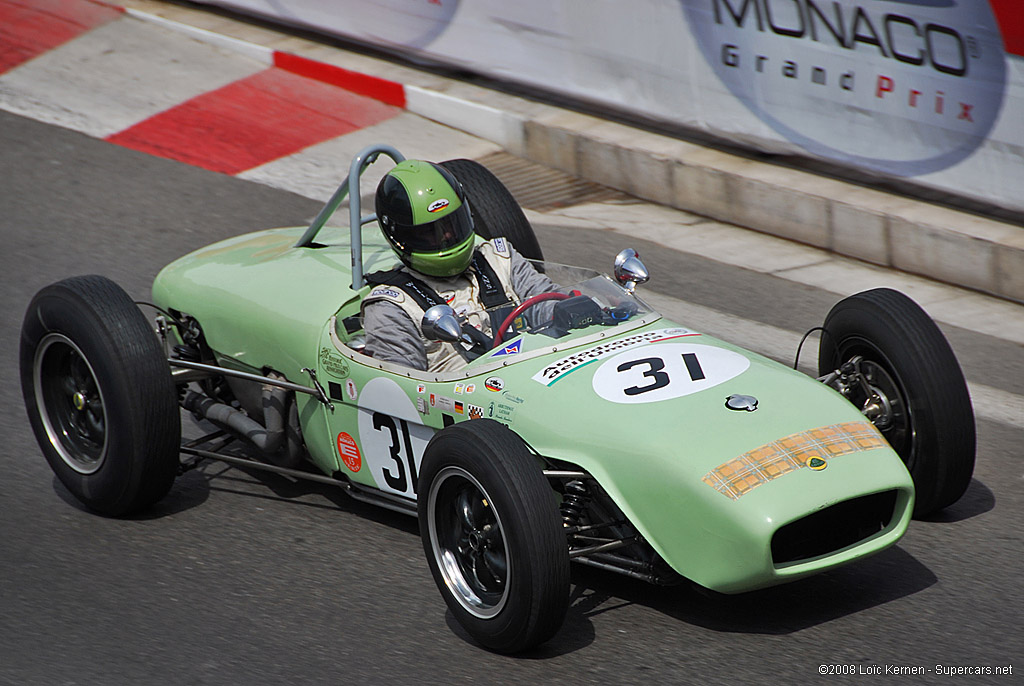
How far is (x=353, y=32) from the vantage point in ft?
35.3

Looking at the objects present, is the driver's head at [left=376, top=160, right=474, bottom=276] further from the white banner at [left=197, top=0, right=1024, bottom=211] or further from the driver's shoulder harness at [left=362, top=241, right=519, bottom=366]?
the white banner at [left=197, top=0, right=1024, bottom=211]

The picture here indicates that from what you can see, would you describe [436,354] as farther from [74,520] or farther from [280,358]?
[74,520]

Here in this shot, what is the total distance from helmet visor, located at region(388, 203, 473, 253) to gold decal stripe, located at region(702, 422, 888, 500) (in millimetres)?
1588

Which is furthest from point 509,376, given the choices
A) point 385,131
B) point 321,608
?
point 385,131

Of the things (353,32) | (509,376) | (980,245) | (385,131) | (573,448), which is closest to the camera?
(573,448)

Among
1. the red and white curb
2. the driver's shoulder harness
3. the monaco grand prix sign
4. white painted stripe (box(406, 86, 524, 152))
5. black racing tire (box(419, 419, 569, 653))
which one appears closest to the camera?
black racing tire (box(419, 419, 569, 653))

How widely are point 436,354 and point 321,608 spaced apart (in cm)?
107

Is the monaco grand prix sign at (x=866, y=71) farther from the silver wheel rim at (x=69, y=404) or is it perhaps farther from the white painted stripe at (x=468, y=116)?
the silver wheel rim at (x=69, y=404)

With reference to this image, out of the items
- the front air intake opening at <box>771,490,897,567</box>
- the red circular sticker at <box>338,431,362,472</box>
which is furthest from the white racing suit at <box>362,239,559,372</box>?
the front air intake opening at <box>771,490,897,567</box>

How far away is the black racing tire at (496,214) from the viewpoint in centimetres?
604

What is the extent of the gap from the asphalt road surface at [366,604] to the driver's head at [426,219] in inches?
41.7

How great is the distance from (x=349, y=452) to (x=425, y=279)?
766mm

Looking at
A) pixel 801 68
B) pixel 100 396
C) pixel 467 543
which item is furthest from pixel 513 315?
pixel 801 68

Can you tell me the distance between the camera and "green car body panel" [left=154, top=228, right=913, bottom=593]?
384cm
